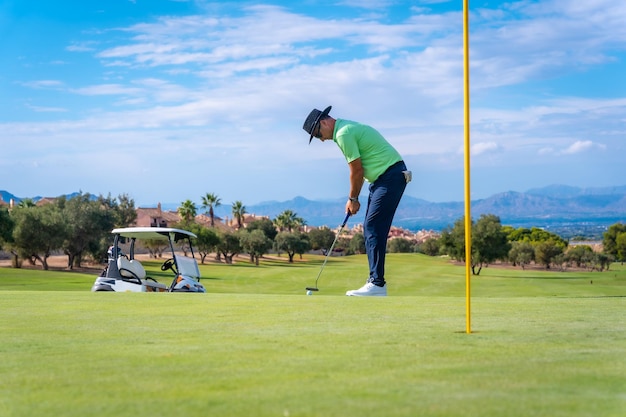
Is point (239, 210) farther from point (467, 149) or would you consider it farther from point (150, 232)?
point (467, 149)

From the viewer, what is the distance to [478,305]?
28.6ft

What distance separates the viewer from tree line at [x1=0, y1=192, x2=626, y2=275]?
250 ft

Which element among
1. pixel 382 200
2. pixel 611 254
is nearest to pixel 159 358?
pixel 382 200

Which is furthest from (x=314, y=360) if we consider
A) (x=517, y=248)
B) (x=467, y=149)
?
(x=517, y=248)

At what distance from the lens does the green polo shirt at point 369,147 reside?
33.9 ft

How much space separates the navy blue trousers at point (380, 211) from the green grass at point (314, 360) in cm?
193

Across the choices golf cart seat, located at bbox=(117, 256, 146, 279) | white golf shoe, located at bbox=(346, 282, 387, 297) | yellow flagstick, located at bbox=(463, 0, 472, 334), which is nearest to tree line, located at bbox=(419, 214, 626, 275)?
golf cart seat, located at bbox=(117, 256, 146, 279)

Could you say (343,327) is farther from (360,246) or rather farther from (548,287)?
(360,246)

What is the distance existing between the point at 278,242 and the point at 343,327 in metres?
115

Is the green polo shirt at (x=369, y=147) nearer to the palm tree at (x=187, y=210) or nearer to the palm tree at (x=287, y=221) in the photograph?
the palm tree at (x=187, y=210)

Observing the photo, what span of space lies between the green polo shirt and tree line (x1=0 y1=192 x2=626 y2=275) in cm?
6353

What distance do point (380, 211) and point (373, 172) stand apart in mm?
527

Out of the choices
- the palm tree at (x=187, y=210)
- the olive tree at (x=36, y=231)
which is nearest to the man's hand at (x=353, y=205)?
the olive tree at (x=36, y=231)

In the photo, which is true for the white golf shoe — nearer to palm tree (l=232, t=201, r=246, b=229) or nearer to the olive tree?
the olive tree
